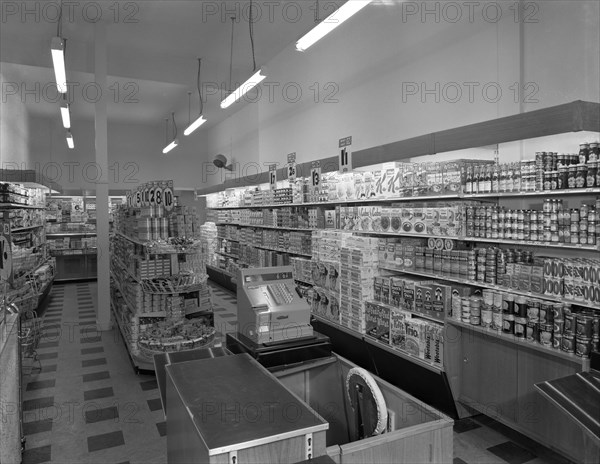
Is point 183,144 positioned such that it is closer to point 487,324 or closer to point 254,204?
point 254,204

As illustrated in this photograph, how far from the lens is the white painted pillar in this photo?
809 cm

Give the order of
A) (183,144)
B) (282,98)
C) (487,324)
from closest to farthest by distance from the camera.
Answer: (487,324), (282,98), (183,144)

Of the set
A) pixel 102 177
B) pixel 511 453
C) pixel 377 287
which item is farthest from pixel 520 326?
pixel 102 177

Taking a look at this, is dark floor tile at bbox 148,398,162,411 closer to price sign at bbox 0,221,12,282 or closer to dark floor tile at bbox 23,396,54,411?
dark floor tile at bbox 23,396,54,411

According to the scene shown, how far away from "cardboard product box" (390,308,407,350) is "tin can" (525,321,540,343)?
1443mm

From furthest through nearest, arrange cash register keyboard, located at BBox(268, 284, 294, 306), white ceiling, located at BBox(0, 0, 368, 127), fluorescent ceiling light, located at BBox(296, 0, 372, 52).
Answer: white ceiling, located at BBox(0, 0, 368, 127)
fluorescent ceiling light, located at BBox(296, 0, 372, 52)
cash register keyboard, located at BBox(268, 284, 294, 306)

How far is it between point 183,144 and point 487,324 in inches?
639

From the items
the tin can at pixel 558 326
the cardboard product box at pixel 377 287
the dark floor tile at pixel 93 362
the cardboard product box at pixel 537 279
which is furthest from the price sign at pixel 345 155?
the dark floor tile at pixel 93 362

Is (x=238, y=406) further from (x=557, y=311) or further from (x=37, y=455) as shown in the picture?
(x=37, y=455)

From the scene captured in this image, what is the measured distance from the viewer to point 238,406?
75.6 inches

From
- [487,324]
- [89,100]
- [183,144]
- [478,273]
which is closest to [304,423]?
[487,324]

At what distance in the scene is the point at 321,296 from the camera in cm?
665

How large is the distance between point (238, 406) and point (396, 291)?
12.1 feet

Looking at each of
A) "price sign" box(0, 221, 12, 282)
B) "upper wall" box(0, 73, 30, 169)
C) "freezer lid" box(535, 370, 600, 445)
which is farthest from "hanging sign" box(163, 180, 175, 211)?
"upper wall" box(0, 73, 30, 169)
